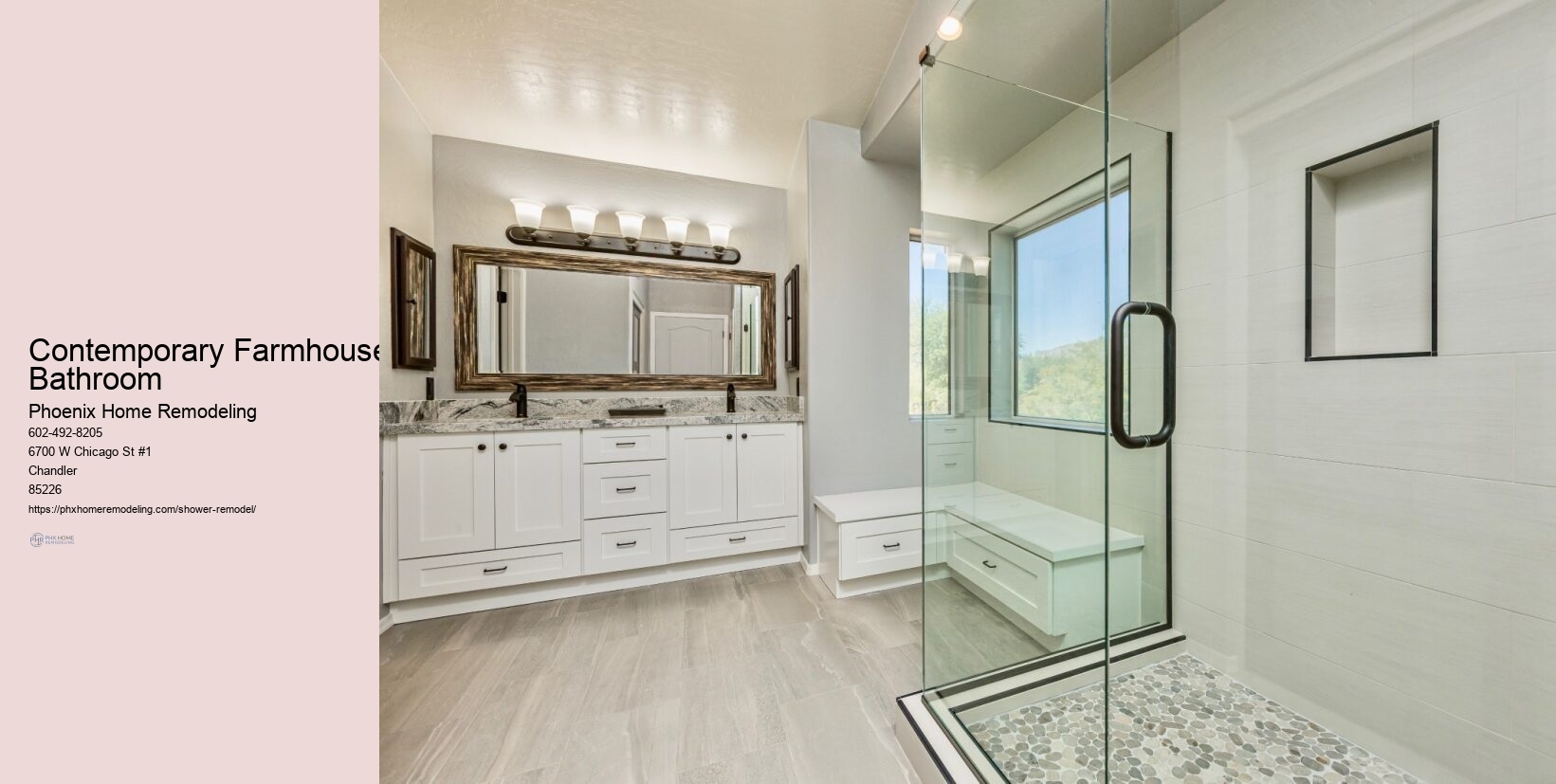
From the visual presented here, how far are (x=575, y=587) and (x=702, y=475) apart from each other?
2.56ft

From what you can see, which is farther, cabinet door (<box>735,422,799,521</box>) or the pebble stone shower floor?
cabinet door (<box>735,422,799,521</box>)

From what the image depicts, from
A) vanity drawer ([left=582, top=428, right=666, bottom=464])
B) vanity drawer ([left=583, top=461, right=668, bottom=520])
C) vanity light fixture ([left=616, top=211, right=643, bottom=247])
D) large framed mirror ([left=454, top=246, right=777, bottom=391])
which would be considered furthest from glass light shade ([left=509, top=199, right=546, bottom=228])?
vanity drawer ([left=583, top=461, right=668, bottom=520])

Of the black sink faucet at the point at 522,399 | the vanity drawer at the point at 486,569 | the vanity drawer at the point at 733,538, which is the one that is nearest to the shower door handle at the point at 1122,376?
the vanity drawer at the point at 733,538

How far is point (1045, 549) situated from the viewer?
1.06m

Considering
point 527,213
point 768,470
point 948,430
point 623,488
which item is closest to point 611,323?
point 527,213

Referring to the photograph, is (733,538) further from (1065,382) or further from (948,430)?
(1065,382)

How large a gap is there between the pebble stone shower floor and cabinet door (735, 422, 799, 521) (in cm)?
132

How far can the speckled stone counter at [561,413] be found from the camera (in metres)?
1.78

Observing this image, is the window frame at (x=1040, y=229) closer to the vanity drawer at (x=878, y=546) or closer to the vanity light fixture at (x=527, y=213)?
the vanity drawer at (x=878, y=546)

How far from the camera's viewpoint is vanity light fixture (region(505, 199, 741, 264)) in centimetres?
233

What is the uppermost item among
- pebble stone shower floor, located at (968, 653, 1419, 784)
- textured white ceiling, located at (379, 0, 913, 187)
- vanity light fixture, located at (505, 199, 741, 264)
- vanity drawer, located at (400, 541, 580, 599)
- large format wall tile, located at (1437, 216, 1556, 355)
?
textured white ceiling, located at (379, 0, 913, 187)

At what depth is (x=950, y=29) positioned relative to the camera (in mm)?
1281

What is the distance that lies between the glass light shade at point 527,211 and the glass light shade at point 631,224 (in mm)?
430

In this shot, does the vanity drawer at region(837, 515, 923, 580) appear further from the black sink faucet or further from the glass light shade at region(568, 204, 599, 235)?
the glass light shade at region(568, 204, 599, 235)
